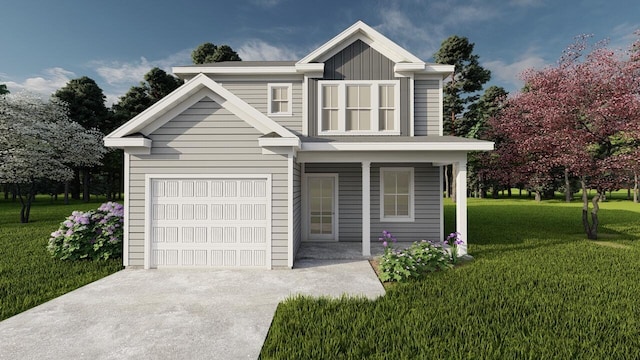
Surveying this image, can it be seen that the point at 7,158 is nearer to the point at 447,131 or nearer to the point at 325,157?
the point at 325,157

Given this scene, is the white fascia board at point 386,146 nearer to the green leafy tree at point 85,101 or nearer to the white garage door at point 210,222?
the white garage door at point 210,222

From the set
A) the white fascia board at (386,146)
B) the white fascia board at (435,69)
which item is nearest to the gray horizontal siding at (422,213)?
the white fascia board at (386,146)

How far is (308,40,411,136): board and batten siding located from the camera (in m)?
9.12

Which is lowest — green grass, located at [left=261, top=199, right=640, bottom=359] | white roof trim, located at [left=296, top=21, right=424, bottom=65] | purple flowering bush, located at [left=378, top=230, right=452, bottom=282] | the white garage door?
green grass, located at [left=261, top=199, right=640, bottom=359]

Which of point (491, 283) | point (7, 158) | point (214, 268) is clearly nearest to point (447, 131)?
point (491, 283)

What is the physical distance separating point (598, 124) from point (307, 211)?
33.9 feet

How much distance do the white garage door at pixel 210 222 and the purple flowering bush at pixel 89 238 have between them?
1.66m

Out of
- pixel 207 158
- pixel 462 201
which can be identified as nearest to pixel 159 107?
pixel 207 158

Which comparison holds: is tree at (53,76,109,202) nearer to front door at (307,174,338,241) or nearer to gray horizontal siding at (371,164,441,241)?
front door at (307,174,338,241)

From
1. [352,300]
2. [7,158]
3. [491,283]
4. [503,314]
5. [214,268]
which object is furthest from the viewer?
[7,158]

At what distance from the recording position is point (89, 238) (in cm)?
734

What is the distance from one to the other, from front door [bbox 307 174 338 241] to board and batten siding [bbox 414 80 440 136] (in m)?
3.31

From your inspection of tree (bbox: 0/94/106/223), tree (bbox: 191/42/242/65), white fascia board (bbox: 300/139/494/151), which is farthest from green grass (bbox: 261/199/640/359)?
tree (bbox: 191/42/242/65)

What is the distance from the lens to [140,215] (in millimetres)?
6605
